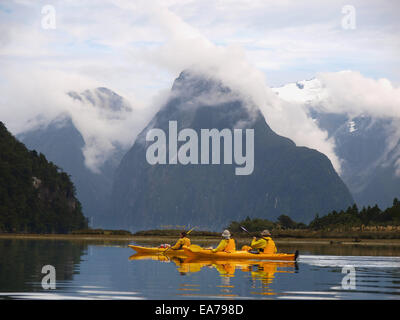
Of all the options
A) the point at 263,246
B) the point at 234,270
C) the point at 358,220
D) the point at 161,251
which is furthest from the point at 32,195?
the point at 234,270

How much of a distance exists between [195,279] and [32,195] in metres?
133

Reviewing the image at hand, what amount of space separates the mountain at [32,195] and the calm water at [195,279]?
102 m

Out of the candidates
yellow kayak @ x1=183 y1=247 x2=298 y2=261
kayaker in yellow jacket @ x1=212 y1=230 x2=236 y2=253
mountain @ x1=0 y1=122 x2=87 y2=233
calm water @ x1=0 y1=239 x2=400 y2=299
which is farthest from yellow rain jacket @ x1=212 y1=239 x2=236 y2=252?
mountain @ x1=0 y1=122 x2=87 y2=233

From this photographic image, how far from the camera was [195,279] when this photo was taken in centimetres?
4134

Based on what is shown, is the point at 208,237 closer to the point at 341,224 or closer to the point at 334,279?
the point at 341,224

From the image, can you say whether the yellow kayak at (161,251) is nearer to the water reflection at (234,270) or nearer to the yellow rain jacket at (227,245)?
the water reflection at (234,270)

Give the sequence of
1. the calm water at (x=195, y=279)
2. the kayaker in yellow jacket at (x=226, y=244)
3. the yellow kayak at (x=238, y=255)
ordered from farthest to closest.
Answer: the kayaker in yellow jacket at (x=226, y=244) → the yellow kayak at (x=238, y=255) → the calm water at (x=195, y=279)

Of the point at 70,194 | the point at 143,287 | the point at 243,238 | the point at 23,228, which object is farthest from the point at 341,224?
the point at 143,287

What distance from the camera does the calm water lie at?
Result: 3425cm

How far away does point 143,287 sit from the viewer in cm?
3750

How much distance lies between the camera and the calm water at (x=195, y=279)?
1348 inches

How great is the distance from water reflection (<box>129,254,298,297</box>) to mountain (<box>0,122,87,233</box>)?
96.6 meters

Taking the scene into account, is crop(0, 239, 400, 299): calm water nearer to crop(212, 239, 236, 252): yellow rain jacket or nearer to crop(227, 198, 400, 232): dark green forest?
crop(212, 239, 236, 252): yellow rain jacket

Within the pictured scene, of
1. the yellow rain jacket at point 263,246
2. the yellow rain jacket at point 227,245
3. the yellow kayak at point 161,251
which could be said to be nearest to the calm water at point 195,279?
the yellow rain jacket at point 263,246
